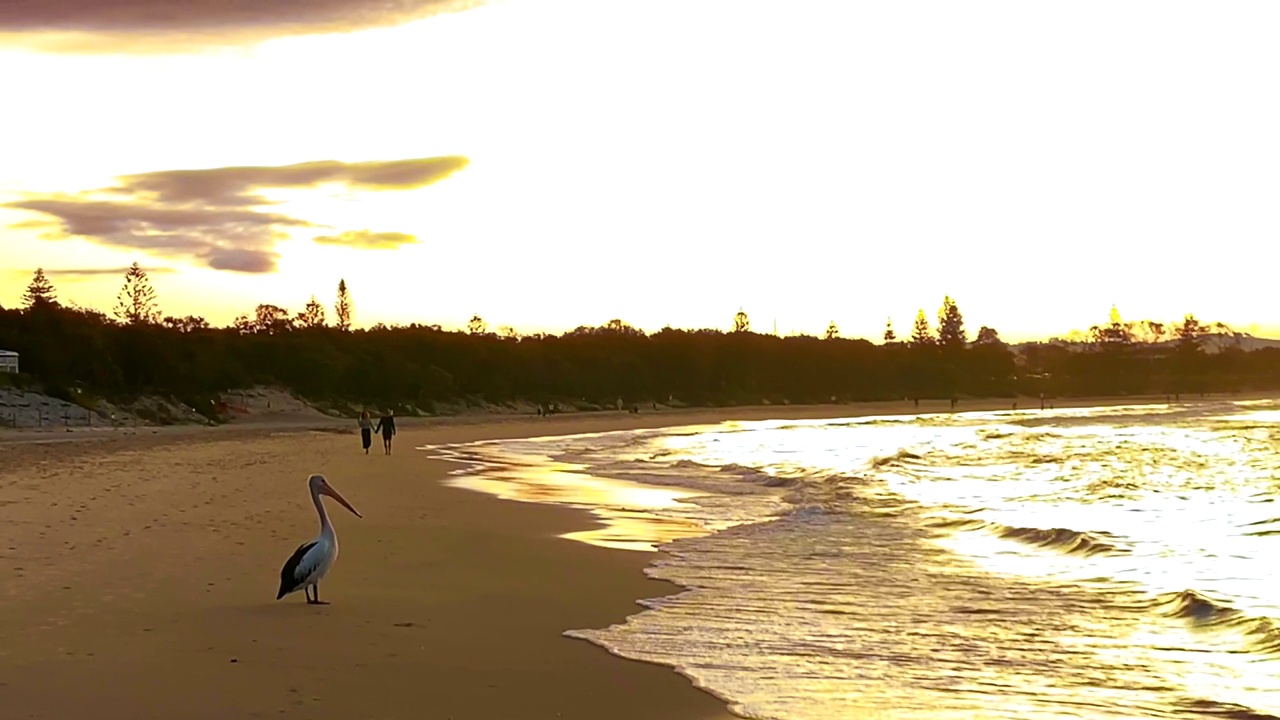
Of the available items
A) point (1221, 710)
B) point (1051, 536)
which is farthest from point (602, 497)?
point (1221, 710)

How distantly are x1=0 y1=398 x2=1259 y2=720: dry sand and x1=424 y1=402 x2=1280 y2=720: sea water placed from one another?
67 cm

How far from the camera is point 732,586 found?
11359 mm

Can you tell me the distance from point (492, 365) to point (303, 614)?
271 feet

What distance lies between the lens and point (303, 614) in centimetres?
907

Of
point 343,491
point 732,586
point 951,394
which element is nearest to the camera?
point 732,586

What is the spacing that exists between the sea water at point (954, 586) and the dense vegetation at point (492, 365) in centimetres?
4199

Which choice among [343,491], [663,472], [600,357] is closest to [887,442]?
[663,472]

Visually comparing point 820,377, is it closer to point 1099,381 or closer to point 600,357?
point 600,357

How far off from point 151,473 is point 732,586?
50.9 ft

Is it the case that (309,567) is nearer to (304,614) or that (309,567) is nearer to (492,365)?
(304,614)

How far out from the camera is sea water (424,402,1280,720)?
753 centimetres

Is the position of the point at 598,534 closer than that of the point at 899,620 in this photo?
No


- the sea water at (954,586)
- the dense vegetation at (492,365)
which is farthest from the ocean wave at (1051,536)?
the dense vegetation at (492,365)

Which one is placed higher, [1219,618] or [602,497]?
[602,497]
